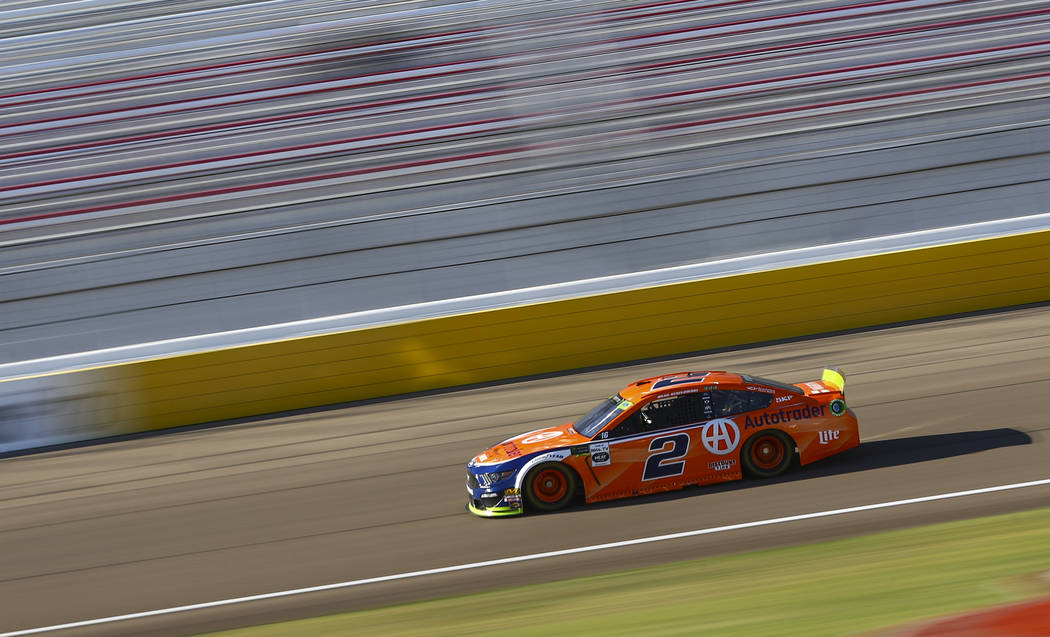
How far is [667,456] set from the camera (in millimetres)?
8109

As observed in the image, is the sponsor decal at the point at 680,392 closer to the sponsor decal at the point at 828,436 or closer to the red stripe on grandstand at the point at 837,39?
the sponsor decal at the point at 828,436

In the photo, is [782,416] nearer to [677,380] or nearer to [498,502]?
[677,380]

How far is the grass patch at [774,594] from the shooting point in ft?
17.9

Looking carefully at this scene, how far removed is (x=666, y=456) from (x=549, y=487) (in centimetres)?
94

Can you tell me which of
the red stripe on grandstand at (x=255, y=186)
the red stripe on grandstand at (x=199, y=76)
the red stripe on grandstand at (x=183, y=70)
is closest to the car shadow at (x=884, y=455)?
the red stripe on grandstand at (x=255, y=186)

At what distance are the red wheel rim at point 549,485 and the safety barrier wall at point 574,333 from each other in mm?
5771

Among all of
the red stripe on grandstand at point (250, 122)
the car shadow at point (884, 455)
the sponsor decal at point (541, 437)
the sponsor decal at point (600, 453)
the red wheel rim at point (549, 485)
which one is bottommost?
the car shadow at point (884, 455)

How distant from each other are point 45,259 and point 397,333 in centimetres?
751

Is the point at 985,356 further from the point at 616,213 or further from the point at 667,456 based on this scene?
the point at 616,213

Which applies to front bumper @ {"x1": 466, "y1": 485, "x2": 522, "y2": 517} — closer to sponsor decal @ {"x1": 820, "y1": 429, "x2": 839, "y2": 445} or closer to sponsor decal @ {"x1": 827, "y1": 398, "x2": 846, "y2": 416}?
sponsor decal @ {"x1": 820, "y1": 429, "x2": 839, "y2": 445}

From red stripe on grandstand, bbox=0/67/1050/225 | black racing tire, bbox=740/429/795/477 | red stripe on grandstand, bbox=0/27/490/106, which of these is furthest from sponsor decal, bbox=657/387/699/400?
red stripe on grandstand, bbox=0/27/490/106

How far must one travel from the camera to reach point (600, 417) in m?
Answer: 8.37

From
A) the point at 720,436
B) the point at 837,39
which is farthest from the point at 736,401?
the point at 837,39

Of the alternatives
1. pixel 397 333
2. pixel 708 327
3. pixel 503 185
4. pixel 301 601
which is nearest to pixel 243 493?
pixel 301 601
